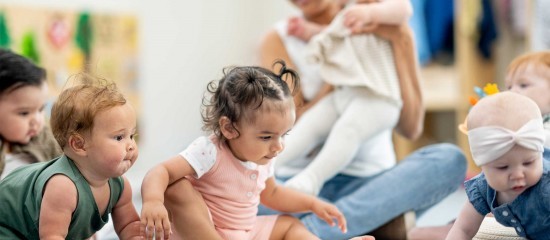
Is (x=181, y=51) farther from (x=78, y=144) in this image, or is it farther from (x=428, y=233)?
(x=78, y=144)

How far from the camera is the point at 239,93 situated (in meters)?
1.20

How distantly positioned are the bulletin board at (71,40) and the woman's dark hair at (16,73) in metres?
1.74

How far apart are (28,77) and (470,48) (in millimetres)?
2612

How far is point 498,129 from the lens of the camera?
1022mm

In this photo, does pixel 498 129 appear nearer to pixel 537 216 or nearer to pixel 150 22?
pixel 537 216

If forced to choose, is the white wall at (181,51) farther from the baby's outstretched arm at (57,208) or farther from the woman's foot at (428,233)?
the baby's outstretched arm at (57,208)

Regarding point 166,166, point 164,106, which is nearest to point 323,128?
point 166,166

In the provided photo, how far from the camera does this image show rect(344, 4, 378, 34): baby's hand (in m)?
1.66

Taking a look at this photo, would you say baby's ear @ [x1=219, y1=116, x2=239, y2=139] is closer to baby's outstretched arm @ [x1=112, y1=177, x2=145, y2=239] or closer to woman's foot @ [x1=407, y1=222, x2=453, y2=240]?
baby's outstretched arm @ [x1=112, y1=177, x2=145, y2=239]

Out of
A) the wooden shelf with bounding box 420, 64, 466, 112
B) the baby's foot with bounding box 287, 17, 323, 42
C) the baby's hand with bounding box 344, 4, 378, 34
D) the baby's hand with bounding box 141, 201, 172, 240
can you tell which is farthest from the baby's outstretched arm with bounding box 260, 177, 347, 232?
the wooden shelf with bounding box 420, 64, 466, 112

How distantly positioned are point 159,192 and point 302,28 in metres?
0.86

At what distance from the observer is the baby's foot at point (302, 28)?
6.14 ft

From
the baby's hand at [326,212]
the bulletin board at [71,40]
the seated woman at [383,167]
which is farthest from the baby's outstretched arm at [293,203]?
the bulletin board at [71,40]

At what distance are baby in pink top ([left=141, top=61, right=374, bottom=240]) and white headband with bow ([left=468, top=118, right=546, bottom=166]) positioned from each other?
32 centimetres
